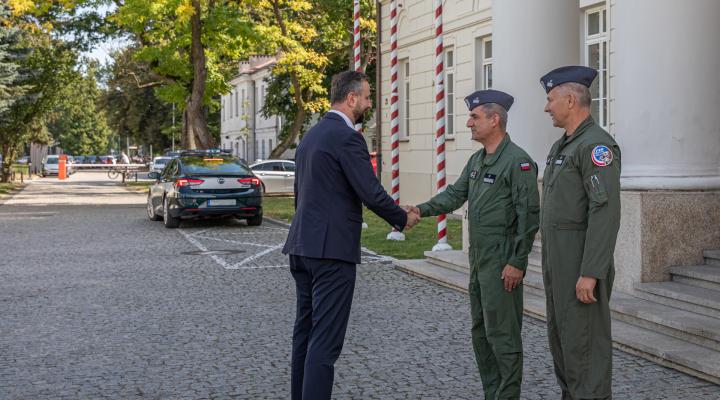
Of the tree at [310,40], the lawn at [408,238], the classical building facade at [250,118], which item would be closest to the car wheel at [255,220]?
the lawn at [408,238]

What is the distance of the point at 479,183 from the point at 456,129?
16433 millimetres

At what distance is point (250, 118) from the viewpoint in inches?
2594

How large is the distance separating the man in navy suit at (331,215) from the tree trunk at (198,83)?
2425cm

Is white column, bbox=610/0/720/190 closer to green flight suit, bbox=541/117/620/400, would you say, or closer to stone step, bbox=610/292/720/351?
stone step, bbox=610/292/720/351

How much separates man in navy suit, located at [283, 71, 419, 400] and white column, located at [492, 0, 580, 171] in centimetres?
633

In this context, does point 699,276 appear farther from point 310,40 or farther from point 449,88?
point 310,40

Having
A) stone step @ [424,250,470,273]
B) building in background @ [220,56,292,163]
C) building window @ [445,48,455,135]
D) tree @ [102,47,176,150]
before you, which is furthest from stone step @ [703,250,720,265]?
tree @ [102,47,176,150]

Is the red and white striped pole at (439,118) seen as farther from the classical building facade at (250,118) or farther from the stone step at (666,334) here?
the classical building facade at (250,118)

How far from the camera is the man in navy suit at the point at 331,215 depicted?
5.07 metres

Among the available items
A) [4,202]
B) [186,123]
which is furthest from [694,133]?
[186,123]

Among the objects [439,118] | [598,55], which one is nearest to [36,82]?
[439,118]

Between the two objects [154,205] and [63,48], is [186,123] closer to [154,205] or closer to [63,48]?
[63,48]

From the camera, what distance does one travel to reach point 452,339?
7898mm

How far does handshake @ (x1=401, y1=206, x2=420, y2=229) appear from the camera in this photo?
18.6 feet
